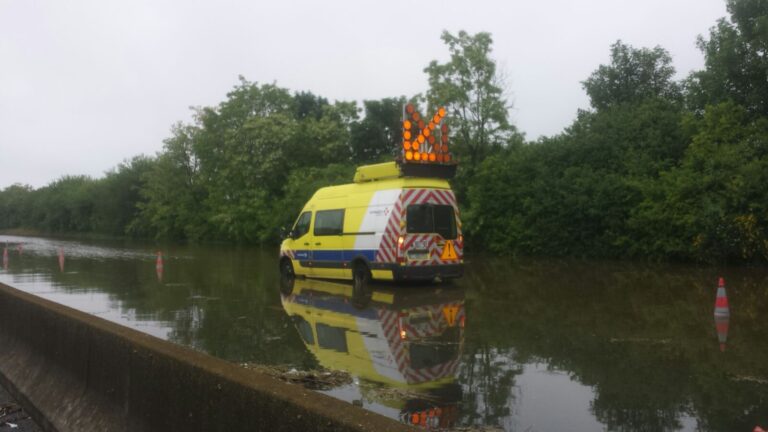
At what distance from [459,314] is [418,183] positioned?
13.2ft

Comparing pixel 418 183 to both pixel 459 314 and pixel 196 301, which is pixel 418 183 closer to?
pixel 459 314

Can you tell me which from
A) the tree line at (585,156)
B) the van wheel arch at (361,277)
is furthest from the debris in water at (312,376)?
the tree line at (585,156)

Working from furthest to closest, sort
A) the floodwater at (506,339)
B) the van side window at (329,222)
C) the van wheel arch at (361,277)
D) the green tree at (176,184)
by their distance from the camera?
the green tree at (176,184)
the van side window at (329,222)
the van wheel arch at (361,277)
the floodwater at (506,339)

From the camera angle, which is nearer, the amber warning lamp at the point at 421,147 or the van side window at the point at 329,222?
the amber warning lamp at the point at 421,147

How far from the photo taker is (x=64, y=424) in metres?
5.03

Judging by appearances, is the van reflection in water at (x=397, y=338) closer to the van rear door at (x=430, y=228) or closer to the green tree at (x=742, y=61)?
the van rear door at (x=430, y=228)

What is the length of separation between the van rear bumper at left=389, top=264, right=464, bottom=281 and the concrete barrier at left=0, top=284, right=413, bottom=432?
771 cm

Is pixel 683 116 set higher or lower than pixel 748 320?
higher

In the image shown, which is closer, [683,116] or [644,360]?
[644,360]

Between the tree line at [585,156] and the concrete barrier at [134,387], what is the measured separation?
657 inches

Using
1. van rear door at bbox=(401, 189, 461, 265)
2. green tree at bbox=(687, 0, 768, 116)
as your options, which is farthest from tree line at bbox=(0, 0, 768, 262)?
van rear door at bbox=(401, 189, 461, 265)

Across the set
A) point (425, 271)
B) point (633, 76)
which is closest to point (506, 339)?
point (425, 271)

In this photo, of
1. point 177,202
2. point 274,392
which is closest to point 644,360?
point 274,392

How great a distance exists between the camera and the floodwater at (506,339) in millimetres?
5355
